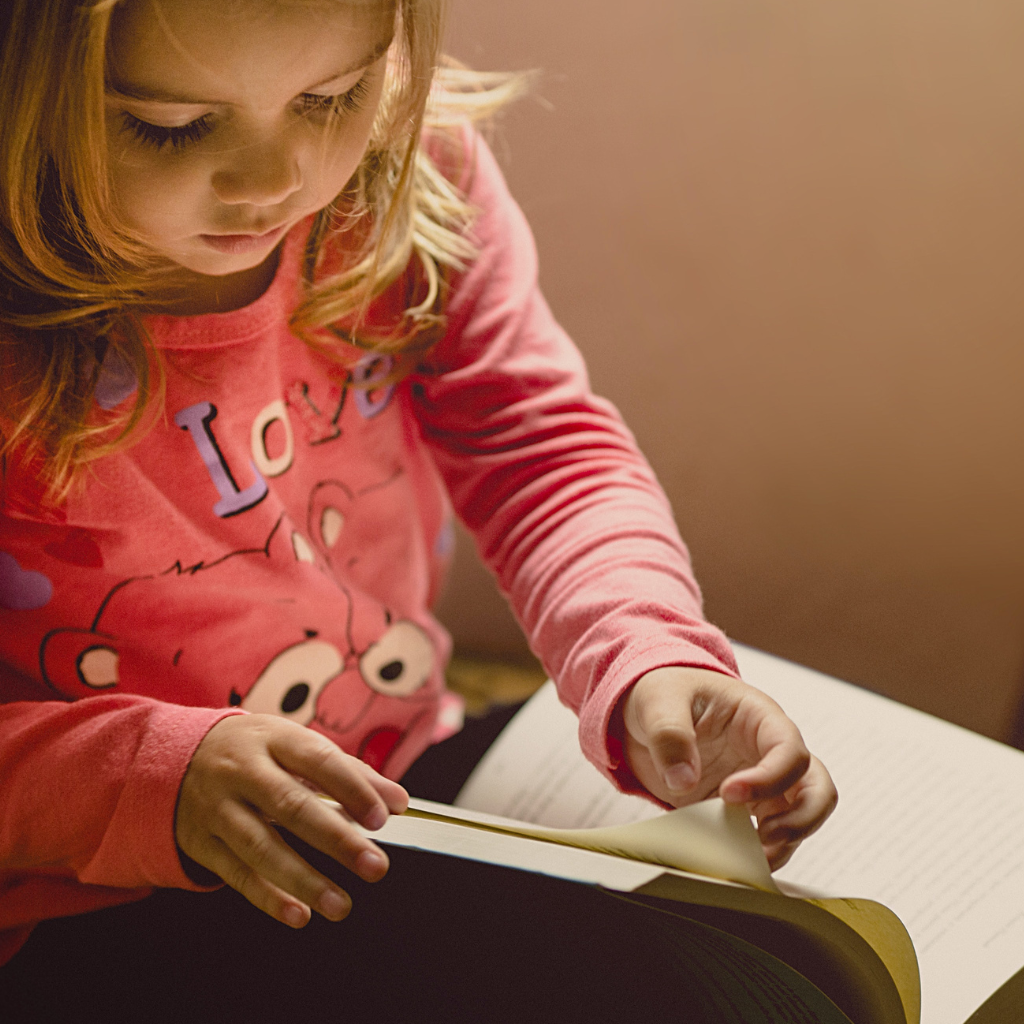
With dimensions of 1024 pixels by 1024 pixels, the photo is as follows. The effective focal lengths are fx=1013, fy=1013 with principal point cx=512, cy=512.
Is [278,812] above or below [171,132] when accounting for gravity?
below

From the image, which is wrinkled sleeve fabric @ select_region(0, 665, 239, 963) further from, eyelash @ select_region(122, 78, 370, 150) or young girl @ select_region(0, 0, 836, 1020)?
eyelash @ select_region(122, 78, 370, 150)

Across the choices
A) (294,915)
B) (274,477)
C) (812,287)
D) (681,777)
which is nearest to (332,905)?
(294,915)

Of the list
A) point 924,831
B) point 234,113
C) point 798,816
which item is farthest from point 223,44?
point 924,831

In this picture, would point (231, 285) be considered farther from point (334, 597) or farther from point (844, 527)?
point (844, 527)

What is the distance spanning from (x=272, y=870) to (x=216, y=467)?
0.64 ft

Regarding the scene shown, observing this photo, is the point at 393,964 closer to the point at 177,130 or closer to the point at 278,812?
the point at 278,812

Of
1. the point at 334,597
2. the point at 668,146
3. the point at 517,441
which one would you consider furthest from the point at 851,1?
the point at 334,597

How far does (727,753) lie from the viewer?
1.24ft

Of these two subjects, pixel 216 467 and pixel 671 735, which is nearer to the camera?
pixel 671 735

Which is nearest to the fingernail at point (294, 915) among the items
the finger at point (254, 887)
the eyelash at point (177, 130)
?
the finger at point (254, 887)

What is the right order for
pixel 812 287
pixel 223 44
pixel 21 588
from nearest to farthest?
pixel 223 44
pixel 21 588
pixel 812 287

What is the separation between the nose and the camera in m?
0.32

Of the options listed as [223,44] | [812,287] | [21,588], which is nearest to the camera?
[223,44]

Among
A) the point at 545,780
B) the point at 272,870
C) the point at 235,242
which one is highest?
the point at 235,242
